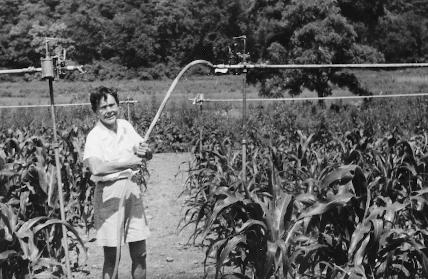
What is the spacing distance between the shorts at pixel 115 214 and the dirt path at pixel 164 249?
113 cm

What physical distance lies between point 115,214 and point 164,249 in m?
1.95

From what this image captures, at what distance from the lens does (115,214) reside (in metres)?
3.14

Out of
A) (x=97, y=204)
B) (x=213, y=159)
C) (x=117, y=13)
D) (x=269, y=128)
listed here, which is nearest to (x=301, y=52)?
(x=269, y=128)

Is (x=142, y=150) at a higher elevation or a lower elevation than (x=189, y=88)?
lower

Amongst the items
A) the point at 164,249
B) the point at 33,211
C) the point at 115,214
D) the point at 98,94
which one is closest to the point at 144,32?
the point at 164,249

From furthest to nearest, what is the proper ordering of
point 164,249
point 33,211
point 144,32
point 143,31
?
point 143,31, point 144,32, point 164,249, point 33,211

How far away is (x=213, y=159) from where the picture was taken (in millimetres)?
6543

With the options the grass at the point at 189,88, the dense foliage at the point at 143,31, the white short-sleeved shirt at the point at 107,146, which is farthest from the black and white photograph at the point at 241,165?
the dense foliage at the point at 143,31

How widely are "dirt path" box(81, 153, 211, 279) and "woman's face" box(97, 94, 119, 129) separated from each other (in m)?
1.53

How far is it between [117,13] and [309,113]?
38.2m

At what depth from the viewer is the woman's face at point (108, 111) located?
10.3 ft

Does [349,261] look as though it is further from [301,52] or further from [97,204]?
[301,52]

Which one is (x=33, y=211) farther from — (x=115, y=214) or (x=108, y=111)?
(x=108, y=111)

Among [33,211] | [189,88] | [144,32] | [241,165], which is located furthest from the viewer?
[144,32]
